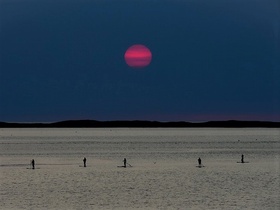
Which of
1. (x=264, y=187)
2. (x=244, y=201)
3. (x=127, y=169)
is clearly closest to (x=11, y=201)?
(x=244, y=201)

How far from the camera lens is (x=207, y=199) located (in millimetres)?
66125

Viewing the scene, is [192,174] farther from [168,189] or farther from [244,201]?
[244,201]

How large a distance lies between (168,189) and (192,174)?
77.3 ft

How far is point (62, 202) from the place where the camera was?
64.5 m

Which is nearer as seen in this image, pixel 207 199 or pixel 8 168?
pixel 207 199

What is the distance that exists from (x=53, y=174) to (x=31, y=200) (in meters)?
33.5

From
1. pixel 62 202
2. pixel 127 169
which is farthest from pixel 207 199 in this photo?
pixel 127 169

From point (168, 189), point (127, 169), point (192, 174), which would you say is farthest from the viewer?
point (127, 169)

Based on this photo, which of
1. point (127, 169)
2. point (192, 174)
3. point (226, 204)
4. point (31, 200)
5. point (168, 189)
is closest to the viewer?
point (226, 204)

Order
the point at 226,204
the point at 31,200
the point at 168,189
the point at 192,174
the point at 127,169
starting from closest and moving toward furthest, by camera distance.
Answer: the point at 226,204 < the point at 31,200 < the point at 168,189 < the point at 192,174 < the point at 127,169

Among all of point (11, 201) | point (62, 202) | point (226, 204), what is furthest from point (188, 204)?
point (11, 201)

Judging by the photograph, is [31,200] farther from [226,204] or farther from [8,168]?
[8,168]

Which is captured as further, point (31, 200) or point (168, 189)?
point (168, 189)

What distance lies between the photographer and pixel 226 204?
61.9m
